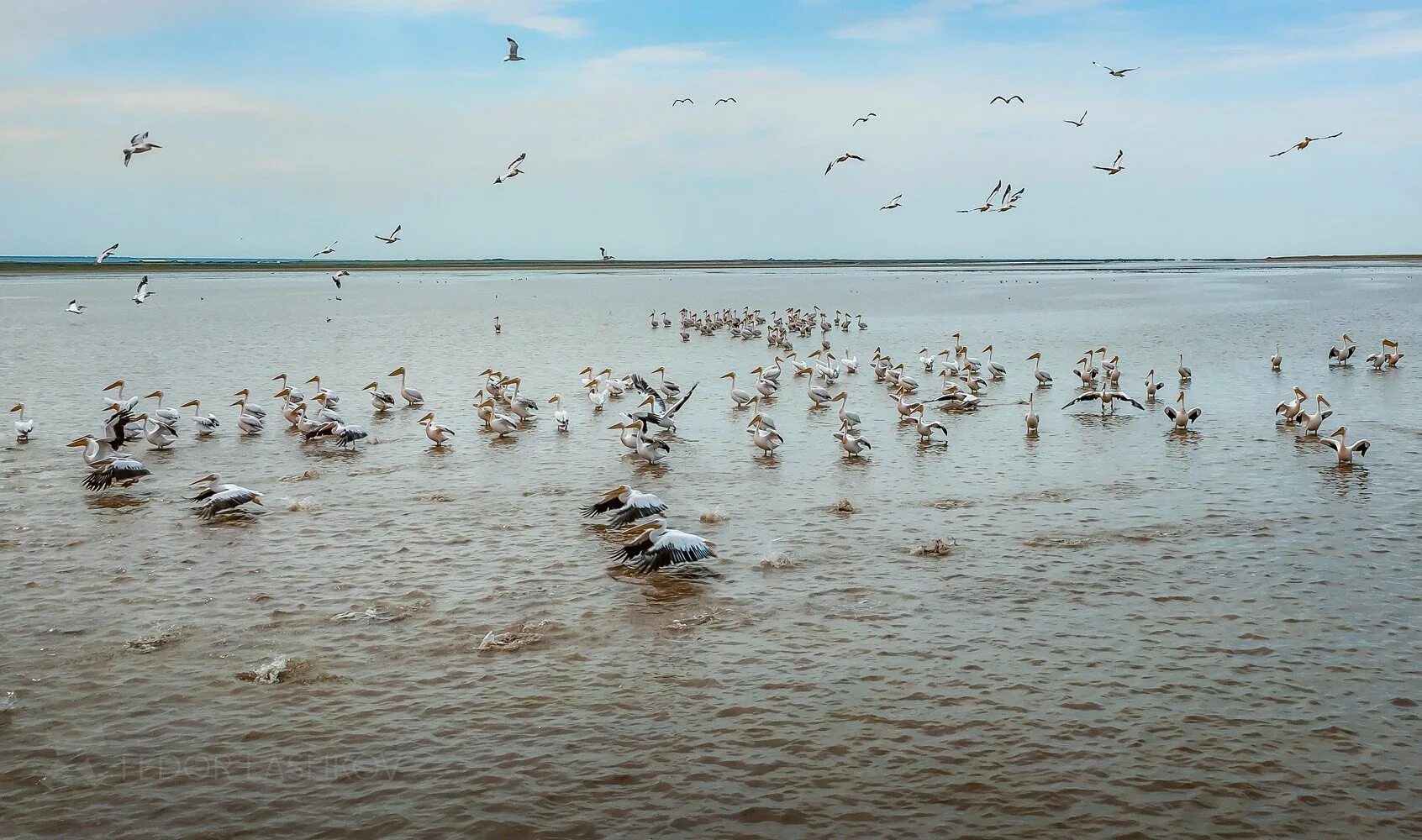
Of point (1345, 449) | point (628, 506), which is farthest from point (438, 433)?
point (1345, 449)

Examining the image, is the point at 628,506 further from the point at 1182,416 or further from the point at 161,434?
the point at 1182,416

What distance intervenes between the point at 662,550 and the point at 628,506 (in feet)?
5.76

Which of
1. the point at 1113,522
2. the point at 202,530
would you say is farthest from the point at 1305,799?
the point at 202,530

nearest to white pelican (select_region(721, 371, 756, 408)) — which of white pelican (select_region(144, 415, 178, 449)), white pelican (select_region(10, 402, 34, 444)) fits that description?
white pelican (select_region(144, 415, 178, 449))

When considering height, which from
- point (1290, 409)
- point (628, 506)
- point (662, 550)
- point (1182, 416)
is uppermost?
point (1290, 409)

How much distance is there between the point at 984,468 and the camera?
14727 mm

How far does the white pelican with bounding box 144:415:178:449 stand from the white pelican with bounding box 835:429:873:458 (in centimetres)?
1053

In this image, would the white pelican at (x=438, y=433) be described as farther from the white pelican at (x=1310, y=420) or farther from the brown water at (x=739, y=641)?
the white pelican at (x=1310, y=420)

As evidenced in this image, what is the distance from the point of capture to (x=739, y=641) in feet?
27.9

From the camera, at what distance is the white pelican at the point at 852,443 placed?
51.3 ft

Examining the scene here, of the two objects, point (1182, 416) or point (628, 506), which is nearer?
point (628, 506)

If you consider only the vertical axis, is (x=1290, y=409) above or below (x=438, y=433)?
above

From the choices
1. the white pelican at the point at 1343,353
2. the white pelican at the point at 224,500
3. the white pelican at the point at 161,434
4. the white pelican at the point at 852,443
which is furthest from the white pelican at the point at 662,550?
the white pelican at the point at 1343,353

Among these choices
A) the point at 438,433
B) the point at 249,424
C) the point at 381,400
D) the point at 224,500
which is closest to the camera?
the point at 224,500
